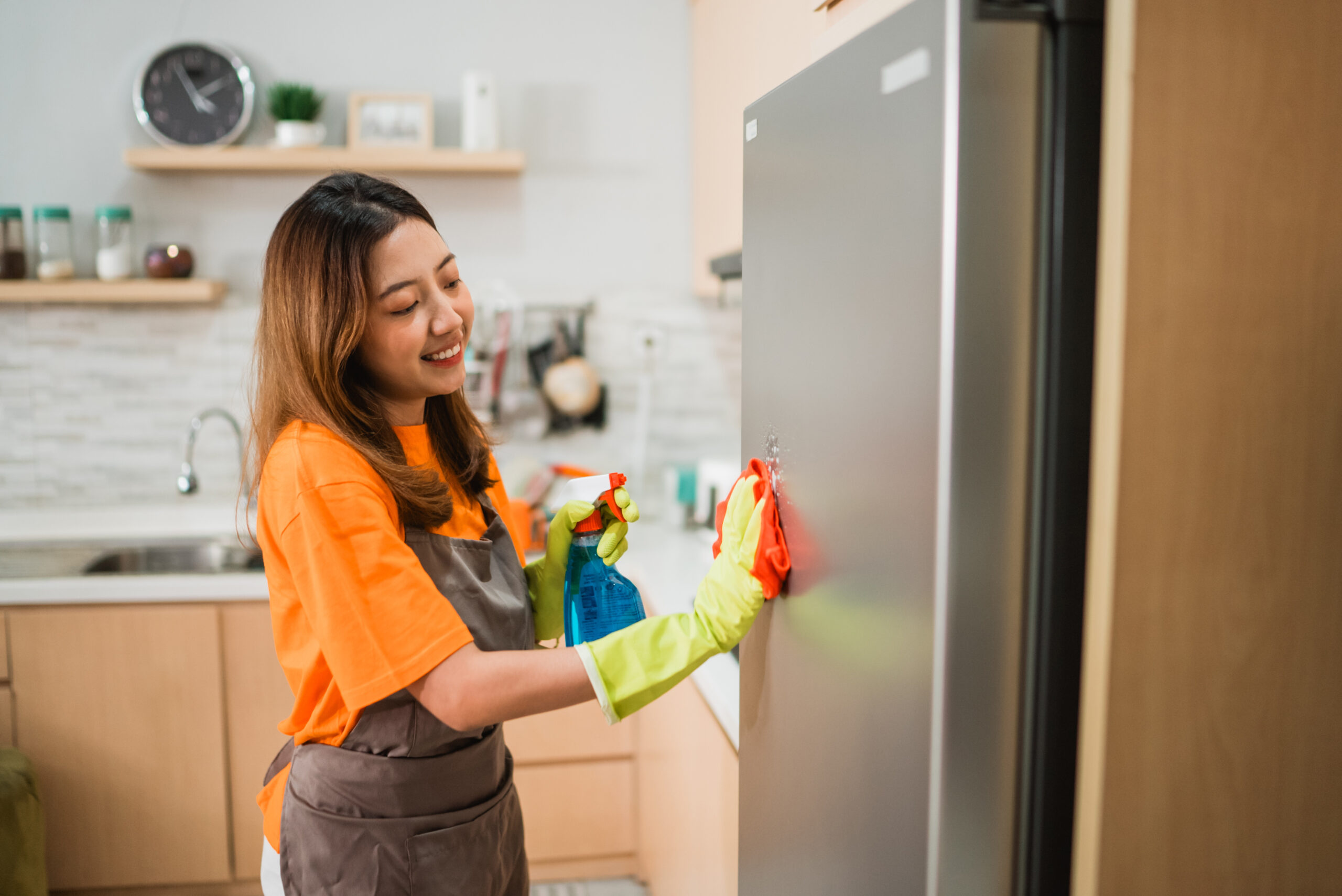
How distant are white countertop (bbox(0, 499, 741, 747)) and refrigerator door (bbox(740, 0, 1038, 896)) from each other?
0.53m

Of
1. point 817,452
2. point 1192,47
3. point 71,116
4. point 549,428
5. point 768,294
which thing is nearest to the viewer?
point 1192,47

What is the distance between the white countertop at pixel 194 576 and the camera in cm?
178

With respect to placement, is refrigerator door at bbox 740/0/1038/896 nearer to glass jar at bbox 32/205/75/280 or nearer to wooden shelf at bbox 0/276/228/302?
wooden shelf at bbox 0/276/228/302

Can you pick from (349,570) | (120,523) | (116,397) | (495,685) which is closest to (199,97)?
(116,397)

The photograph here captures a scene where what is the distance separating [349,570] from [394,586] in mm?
46

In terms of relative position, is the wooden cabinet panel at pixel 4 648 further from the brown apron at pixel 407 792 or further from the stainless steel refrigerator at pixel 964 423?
the stainless steel refrigerator at pixel 964 423

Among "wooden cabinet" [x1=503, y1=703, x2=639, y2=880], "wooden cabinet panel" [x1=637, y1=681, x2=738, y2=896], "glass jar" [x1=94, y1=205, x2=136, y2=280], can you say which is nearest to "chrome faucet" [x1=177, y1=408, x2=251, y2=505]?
"glass jar" [x1=94, y1=205, x2=136, y2=280]

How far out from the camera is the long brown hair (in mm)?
996

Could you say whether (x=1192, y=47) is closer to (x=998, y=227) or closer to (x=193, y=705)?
(x=998, y=227)

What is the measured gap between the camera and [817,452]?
2.77 ft

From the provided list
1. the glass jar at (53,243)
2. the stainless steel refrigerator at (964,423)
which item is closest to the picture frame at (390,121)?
the glass jar at (53,243)

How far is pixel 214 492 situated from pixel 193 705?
0.76 m

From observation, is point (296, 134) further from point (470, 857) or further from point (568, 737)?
point (470, 857)

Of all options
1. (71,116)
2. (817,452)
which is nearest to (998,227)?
(817,452)
